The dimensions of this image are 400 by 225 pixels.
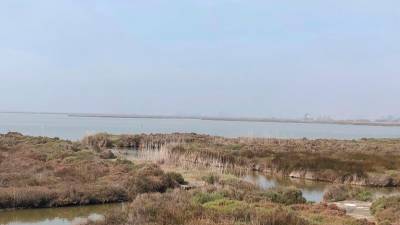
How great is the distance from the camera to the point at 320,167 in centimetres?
3144

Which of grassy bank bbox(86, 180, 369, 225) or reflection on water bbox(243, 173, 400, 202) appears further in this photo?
reflection on water bbox(243, 173, 400, 202)

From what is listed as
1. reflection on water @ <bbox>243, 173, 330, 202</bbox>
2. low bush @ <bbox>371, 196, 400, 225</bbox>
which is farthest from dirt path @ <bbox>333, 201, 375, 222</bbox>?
reflection on water @ <bbox>243, 173, 330, 202</bbox>

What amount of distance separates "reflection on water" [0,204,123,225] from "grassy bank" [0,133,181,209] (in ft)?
1.43

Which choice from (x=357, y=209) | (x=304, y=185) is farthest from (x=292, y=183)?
(x=357, y=209)

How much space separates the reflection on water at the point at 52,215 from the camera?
16.0 meters

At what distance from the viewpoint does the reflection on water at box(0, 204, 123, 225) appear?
52.5ft

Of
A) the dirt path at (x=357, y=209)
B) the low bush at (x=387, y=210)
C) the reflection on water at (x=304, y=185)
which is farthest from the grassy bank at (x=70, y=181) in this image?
the low bush at (x=387, y=210)

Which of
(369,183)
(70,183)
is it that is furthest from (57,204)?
(369,183)

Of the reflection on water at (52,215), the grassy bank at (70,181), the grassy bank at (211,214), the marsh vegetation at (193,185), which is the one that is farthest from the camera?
the grassy bank at (70,181)

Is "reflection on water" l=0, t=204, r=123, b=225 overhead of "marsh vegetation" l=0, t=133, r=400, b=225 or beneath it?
beneath

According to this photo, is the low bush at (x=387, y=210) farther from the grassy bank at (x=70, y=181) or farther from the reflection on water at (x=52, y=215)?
the grassy bank at (x=70, y=181)

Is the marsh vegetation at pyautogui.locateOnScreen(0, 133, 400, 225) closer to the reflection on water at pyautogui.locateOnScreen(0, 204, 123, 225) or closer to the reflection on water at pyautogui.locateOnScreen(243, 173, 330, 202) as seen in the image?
the reflection on water at pyautogui.locateOnScreen(0, 204, 123, 225)

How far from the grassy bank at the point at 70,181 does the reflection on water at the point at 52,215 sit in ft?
1.43

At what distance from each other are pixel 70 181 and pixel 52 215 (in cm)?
403
